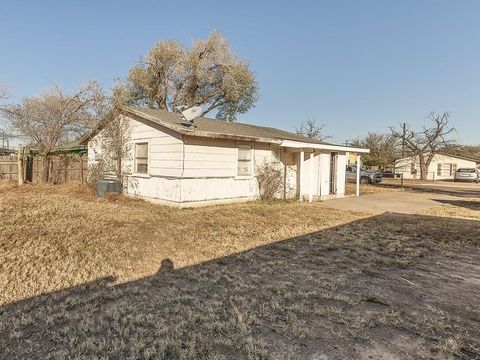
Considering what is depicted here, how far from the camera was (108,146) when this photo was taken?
1334 centimetres

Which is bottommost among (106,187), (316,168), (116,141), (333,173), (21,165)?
(106,187)

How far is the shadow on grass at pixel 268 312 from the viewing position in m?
2.93

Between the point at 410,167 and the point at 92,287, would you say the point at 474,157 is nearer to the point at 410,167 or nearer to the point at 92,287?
the point at 410,167

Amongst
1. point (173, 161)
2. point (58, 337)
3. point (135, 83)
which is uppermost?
point (135, 83)

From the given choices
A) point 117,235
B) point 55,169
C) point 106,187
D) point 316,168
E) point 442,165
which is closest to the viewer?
point 117,235

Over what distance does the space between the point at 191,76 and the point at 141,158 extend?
772 inches

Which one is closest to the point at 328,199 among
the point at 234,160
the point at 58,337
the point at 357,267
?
the point at 234,160

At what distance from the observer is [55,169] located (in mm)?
16453

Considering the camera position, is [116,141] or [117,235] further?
[116,141]

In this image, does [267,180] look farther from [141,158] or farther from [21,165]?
[21,165]

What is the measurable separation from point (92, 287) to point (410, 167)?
49179mm

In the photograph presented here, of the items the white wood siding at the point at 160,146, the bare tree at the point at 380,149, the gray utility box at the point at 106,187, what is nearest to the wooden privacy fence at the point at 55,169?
the gray utility box at the point at 106,187

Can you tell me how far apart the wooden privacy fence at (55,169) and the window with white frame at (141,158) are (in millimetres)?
4522

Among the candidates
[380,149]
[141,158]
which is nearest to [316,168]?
[141,158]
